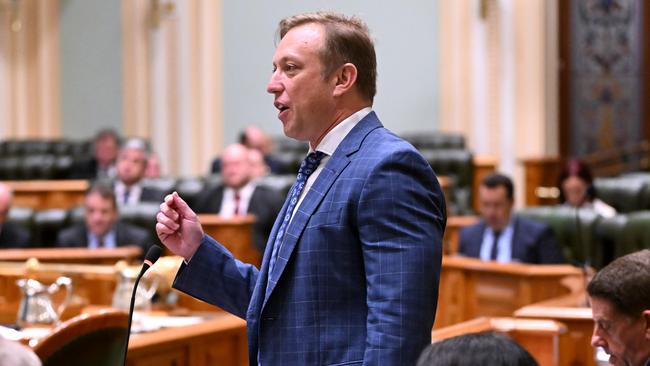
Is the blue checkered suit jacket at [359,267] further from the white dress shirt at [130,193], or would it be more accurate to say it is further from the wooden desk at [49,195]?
the wooden desk at [49,195]

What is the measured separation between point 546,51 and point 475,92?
2.46 feet

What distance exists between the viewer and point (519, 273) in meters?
4.95

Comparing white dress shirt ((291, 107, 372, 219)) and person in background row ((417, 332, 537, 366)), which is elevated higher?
white dress shirt ((291, 107, 372, 219))

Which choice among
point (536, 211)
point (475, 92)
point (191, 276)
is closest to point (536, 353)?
point (191, 276)

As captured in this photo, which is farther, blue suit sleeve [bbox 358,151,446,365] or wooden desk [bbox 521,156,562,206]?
wooden desk [bbox 521,156,562,206]

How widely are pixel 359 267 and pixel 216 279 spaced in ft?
1.09

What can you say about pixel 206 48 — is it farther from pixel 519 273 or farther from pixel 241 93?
pixel 519 273

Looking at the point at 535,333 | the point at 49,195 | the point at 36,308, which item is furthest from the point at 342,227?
the point at 49,195

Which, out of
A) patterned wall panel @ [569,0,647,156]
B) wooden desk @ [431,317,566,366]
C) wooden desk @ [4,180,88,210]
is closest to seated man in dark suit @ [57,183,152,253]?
wooden desk @ [4,180,88,210]

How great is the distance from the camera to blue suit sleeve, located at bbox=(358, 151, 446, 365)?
194 cm

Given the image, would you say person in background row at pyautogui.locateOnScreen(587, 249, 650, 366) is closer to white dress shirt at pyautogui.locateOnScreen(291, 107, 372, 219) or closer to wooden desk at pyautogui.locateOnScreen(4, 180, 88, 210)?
white dress shirt at pyautogui.locateOnScreen(291, 107, 372, 219)

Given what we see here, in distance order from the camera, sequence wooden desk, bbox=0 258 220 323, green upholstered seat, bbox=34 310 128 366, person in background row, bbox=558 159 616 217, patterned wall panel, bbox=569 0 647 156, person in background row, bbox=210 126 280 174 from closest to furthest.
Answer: green upholstered seat, bbox=34 310 128 366, wooden desk, bbox=0 258 220 323, person in background row, bbox=558 159 616 217, person in background row, bbox=210 126 280 174, patterned wall panel, bbox=569 0 647 156

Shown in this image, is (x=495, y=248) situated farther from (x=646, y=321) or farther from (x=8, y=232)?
(x=646, y=321)

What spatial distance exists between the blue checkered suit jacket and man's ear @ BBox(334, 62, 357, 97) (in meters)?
0.08
